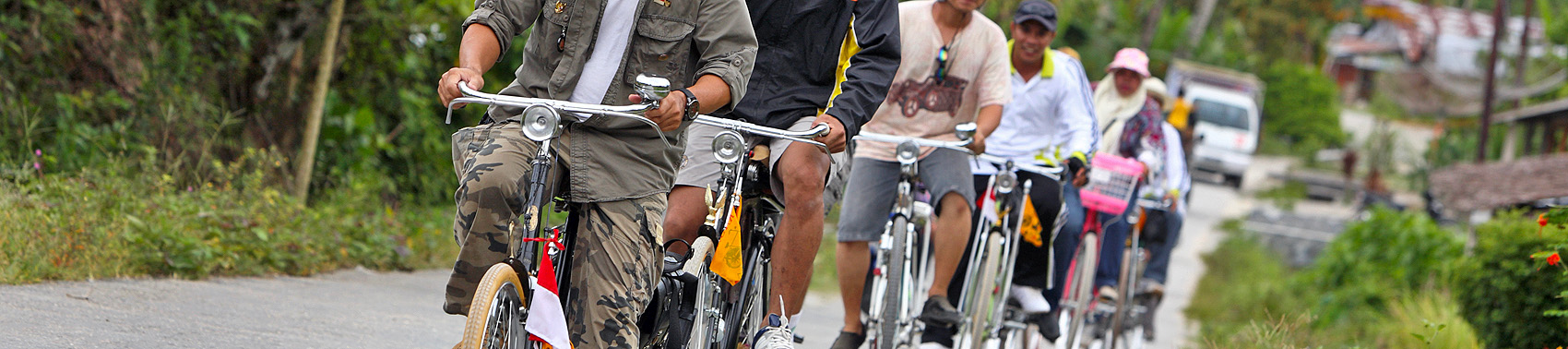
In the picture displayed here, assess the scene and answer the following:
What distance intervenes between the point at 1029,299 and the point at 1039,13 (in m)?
1.41

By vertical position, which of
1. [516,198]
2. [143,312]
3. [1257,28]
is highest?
[1257,28]

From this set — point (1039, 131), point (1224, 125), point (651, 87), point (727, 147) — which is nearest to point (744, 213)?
point (727, 147)

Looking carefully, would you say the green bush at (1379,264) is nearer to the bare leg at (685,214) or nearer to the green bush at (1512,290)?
the green bush at (1512,290)

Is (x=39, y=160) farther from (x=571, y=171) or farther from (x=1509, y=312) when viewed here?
(x=1509, y=312)

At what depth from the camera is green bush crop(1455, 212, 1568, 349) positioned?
7.27 m

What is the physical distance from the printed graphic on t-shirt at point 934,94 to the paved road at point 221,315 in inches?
84.8

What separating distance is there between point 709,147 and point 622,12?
107 cm

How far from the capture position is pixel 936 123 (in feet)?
20.7

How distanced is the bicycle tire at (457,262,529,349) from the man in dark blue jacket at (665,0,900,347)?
4.18 feet

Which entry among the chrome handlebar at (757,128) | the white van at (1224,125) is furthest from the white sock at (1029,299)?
the white van at (1224,125)

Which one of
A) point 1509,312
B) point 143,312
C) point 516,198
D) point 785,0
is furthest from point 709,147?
point 1509,312

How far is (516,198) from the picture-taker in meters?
3.53

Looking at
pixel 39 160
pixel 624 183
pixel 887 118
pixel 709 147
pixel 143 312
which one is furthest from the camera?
pixel 39 160

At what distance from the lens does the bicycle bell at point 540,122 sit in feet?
11.2
